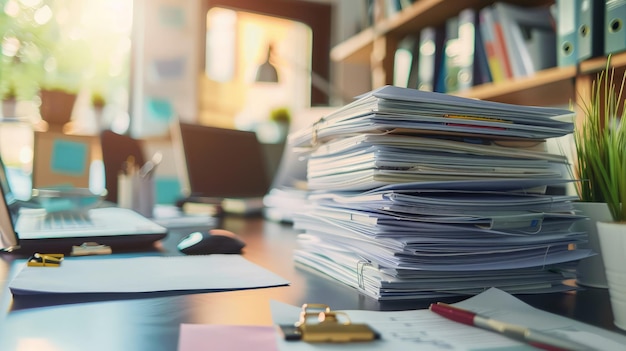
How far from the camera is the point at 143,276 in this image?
64 cm

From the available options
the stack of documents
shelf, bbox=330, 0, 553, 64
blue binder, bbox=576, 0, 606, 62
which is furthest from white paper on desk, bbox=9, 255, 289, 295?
shelf, bbox=330, 0, 553, 64

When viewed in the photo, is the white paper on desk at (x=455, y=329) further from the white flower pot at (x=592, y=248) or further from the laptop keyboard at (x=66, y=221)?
the laptop keyboard at (x=66, y=221)

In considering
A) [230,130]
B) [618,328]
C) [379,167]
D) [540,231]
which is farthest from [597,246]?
[230,130]

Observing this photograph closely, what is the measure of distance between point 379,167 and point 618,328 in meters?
0.28

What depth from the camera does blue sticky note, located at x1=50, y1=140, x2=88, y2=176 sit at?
1834 millimetres

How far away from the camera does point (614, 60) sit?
1265mm

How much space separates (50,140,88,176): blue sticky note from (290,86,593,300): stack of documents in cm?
151

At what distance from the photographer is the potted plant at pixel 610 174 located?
46 centimetres

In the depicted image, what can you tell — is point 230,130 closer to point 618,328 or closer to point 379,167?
point 379,167

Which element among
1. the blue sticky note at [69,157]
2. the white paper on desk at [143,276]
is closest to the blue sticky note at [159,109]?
the blue sticky note at [69,157]

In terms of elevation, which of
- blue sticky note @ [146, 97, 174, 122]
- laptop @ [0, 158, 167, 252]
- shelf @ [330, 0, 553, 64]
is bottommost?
laptop @ [0, 158, 167, 252]

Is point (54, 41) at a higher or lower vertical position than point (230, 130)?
higher

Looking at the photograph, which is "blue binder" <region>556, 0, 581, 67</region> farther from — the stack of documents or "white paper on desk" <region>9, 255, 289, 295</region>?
"white paper on desk" <region>9, 255, 289, 295</region>

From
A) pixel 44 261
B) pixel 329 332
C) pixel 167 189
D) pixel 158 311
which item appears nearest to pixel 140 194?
pixel 44 261
